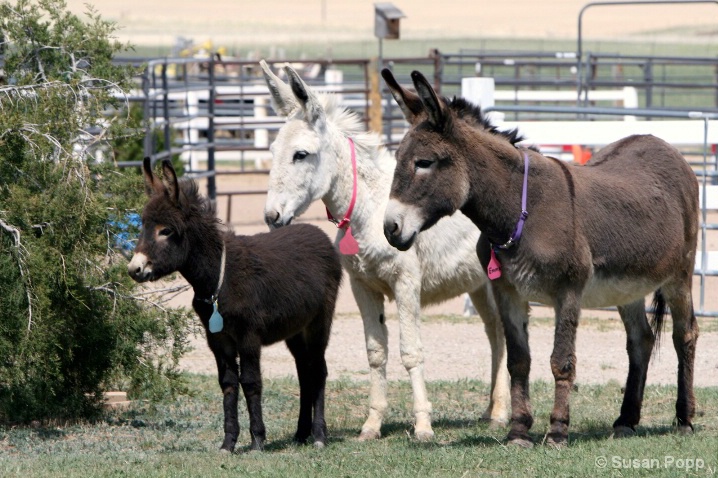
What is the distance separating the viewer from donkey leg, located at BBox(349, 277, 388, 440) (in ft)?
23.2

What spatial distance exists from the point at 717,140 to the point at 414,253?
5.43 meters

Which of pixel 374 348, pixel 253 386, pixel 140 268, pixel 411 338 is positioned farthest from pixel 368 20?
pixel 140 268

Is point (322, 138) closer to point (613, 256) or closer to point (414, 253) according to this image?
point (414, 253)

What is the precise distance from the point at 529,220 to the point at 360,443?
1.91 metres

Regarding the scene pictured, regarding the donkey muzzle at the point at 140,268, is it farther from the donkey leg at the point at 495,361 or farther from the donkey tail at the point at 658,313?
the donkey tail at the point at 658,313

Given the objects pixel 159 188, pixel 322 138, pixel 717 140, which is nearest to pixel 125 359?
pixel 159 188

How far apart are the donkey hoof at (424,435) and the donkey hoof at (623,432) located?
1109 millimetres

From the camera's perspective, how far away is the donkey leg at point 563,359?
232 inches

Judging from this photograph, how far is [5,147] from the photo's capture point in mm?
6961

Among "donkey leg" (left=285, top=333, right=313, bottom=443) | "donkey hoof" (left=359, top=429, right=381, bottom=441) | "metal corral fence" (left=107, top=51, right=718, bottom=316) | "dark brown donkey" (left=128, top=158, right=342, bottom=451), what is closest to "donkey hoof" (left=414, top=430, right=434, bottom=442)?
"donkey hoof" (left=359, top=429, right=381, bottom=441)

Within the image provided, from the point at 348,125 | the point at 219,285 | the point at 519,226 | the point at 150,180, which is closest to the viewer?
the point at 519,226

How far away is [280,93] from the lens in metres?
7.07

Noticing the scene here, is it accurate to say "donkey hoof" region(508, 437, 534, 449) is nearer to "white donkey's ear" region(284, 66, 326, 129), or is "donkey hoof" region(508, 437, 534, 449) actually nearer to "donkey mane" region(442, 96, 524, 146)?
"donkey mane" region(442, 96, 524, 146)

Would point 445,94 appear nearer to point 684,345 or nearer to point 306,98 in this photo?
point 306,98
